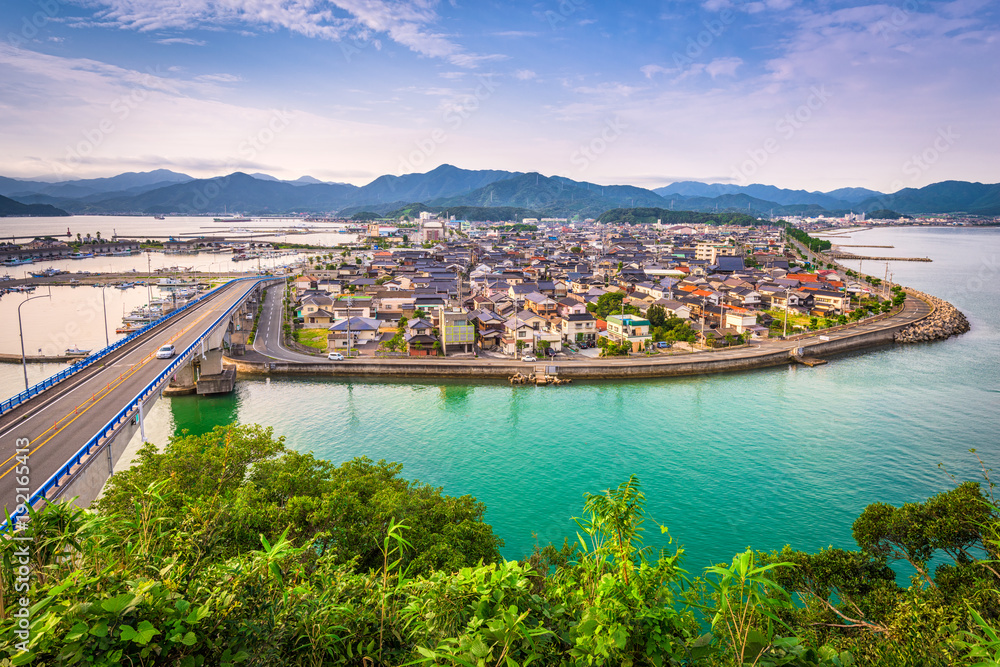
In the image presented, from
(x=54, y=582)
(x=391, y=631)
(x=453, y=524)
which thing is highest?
(x=54, y=582)

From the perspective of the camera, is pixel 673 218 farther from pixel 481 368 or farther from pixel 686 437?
pixel 686 437

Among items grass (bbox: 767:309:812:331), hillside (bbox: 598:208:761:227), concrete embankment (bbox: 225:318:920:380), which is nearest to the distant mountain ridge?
concrete embankment (bbox: 225:318:920:380)

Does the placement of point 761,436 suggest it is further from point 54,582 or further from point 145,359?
point 145,359

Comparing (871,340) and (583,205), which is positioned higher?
(583,205)

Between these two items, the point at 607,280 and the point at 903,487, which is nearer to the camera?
the point at 903,487

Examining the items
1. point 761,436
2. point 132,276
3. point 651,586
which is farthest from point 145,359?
point 132,276

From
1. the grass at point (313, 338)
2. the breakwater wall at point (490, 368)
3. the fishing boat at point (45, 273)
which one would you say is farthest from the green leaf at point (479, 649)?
the fishing boat at point (45, 273)

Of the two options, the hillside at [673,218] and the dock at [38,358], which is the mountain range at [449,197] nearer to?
the hillside at [673,218]

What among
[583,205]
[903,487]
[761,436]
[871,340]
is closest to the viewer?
[903,487]
